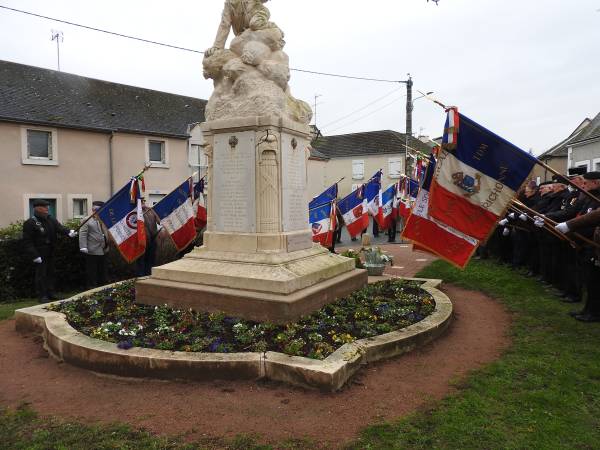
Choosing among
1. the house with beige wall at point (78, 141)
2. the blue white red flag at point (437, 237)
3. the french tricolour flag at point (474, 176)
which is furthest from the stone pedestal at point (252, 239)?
the house with beige wall at point (78, 141)

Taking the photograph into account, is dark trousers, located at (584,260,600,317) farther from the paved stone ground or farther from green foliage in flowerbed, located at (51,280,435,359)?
green foliage in flowerbed, located at (51,280,435,359)

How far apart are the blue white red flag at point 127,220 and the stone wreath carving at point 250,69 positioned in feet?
7.59

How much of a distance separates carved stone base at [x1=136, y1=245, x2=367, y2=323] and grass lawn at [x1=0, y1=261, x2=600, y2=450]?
1.96 metres

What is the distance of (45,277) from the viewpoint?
7.68 metres

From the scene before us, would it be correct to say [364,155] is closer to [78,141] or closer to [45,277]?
[78,141]

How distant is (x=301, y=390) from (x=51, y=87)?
73.8 ft

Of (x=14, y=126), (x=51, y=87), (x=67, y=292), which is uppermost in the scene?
(x=51, y=87)

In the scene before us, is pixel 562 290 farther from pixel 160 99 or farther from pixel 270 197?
pixel 160 99

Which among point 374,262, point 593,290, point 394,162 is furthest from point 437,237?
point 394,162

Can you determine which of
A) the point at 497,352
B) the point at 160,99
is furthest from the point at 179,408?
the point at 160,99

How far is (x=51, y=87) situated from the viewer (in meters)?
20.7

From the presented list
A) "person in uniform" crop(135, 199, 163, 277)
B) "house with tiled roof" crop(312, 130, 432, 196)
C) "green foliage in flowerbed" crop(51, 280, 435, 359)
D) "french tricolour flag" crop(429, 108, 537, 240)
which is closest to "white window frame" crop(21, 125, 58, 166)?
"person in uniform" crop(135, 199, 163, 277)

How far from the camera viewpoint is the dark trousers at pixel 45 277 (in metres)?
7.56

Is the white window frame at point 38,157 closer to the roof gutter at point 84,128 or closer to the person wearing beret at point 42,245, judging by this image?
the roof gutter at point 84,128
